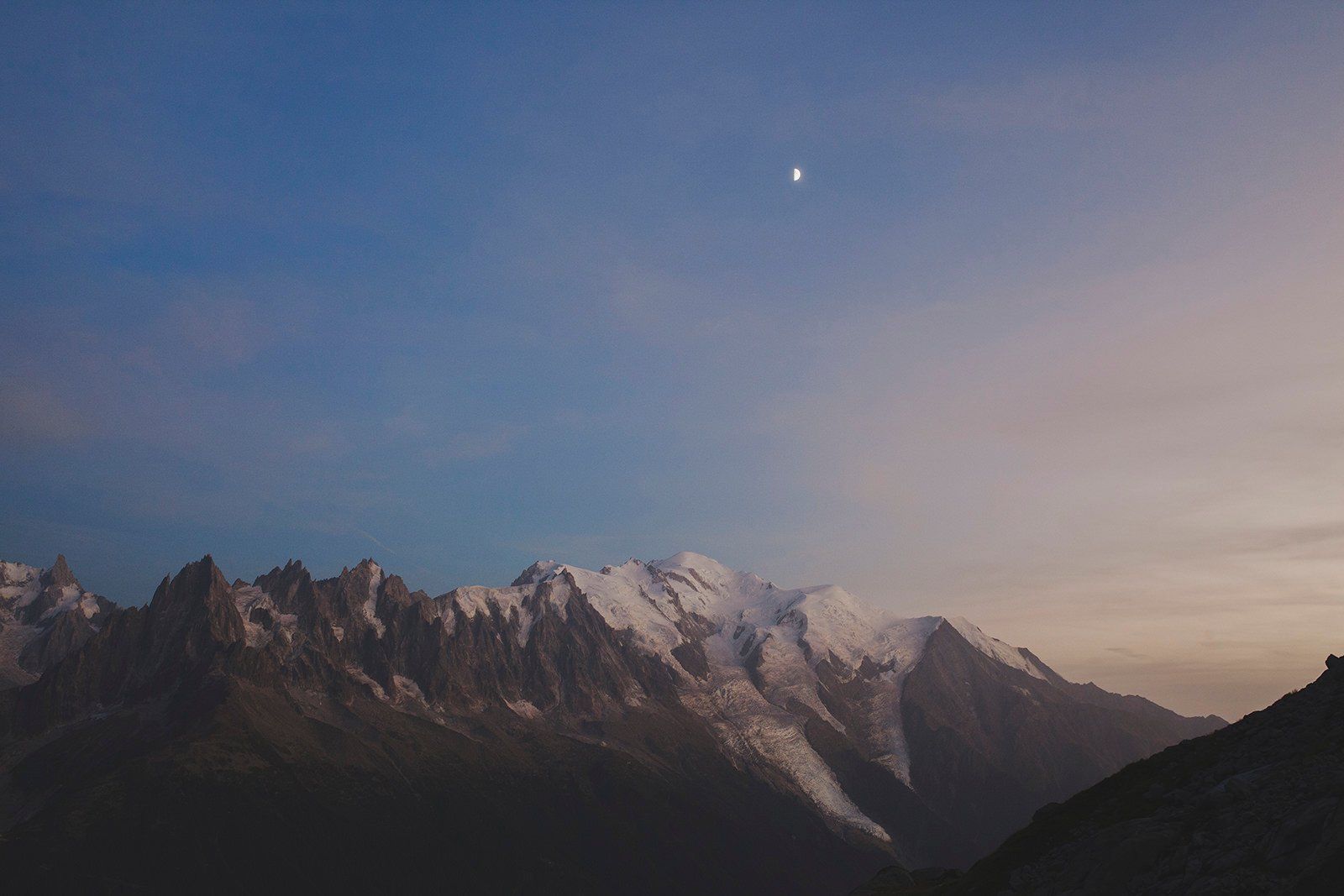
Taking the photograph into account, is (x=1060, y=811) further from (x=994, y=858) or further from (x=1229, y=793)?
(x=1229, y=793)

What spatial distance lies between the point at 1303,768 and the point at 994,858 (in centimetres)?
2886

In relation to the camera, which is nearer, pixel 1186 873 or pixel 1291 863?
pixel 1291 863

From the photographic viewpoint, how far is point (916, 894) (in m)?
87.2

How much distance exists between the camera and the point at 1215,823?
53625 millimetres

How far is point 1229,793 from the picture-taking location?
55.0m

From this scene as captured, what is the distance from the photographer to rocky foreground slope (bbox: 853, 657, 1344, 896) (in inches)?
1843

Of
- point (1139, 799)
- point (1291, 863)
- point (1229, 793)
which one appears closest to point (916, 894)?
point (1139, 799)

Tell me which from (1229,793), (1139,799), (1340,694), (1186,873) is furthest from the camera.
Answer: (1139,799)

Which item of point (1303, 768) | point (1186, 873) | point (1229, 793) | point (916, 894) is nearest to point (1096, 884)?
point (1186, 873)

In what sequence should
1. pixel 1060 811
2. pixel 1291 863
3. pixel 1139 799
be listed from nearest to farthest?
pixel 1291 863
pixel 1139 799
pixel 1060 811

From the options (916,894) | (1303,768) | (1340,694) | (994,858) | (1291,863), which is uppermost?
(1340,694)

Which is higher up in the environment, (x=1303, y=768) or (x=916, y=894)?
(x=1303, y=768)

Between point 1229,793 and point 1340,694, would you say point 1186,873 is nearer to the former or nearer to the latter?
point 1229,793

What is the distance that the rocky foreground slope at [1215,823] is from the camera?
4681cm
